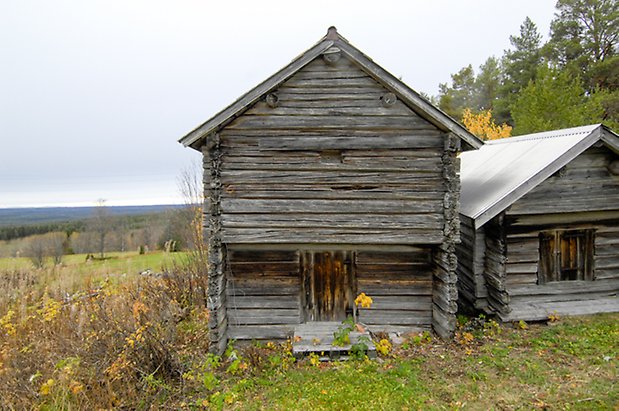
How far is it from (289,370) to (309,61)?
22.5 ft

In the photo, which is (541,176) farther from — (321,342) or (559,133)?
(321,342)

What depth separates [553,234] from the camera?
9812mm

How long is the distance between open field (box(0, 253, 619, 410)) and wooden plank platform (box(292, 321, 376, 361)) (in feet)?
0.79

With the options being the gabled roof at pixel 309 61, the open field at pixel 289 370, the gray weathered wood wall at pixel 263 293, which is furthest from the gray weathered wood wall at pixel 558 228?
the gray weathered wood wall at pixel 263 293

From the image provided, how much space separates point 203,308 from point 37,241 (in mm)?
31110

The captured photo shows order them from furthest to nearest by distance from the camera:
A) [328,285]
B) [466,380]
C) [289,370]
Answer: [328,285] → [289,370] → [466,380]

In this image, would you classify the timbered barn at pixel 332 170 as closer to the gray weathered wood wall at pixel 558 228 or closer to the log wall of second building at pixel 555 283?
the gray weathered wood wall at pixel 558 228

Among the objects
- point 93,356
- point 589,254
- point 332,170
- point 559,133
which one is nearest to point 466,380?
point 332,170

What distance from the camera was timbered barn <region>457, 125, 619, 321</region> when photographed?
30.4ft

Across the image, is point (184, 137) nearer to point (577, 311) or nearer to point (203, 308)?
point (203, 308)

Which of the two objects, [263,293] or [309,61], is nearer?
[309,61]

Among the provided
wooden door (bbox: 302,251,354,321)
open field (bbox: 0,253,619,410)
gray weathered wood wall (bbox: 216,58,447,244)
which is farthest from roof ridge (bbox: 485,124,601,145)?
wooden door (bbox: 302,251,354,321)

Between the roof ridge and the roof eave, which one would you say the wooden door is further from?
the roof ridge

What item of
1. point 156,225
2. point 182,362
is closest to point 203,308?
point 182,362
